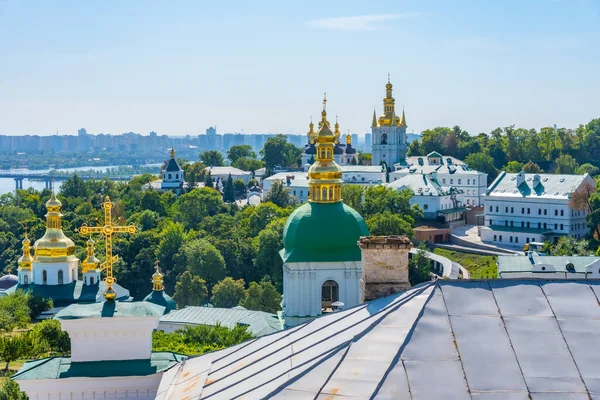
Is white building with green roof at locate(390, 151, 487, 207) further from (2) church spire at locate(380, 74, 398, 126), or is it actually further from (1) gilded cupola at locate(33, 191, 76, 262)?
(1) gilded cupola at locate(33, 191, 76, 262)

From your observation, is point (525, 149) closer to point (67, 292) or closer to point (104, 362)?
point (67, 292)

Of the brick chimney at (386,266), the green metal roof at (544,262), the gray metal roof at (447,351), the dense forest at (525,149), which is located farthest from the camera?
the dense forest at (525,149)

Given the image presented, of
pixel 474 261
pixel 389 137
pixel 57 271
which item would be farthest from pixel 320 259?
pixel 389 137

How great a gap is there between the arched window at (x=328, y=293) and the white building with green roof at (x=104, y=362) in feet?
39.0

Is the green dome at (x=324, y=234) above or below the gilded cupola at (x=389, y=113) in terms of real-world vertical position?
below

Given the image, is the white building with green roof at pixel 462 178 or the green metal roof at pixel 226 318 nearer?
the green metal roof at pixel 226 318

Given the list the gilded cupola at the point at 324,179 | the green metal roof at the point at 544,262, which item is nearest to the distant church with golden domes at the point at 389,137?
the green metal roof at the point at 544,262

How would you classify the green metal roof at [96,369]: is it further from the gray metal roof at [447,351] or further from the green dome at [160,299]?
the green dome at [160,299]

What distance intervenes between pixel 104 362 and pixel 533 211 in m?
→ 50.3

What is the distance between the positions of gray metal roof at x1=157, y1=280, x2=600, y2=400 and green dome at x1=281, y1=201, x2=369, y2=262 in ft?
51.3

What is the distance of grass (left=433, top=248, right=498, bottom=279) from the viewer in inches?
1937

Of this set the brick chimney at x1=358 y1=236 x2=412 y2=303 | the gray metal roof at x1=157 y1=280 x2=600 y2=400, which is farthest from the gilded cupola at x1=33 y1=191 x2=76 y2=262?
the gray metal roof at x1=157 y1=280 x2=600 y2=400

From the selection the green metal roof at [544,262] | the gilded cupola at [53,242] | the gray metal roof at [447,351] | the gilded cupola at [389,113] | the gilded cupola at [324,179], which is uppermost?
the gilded cupola at [389,113]

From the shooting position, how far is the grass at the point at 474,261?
49.2 meters
